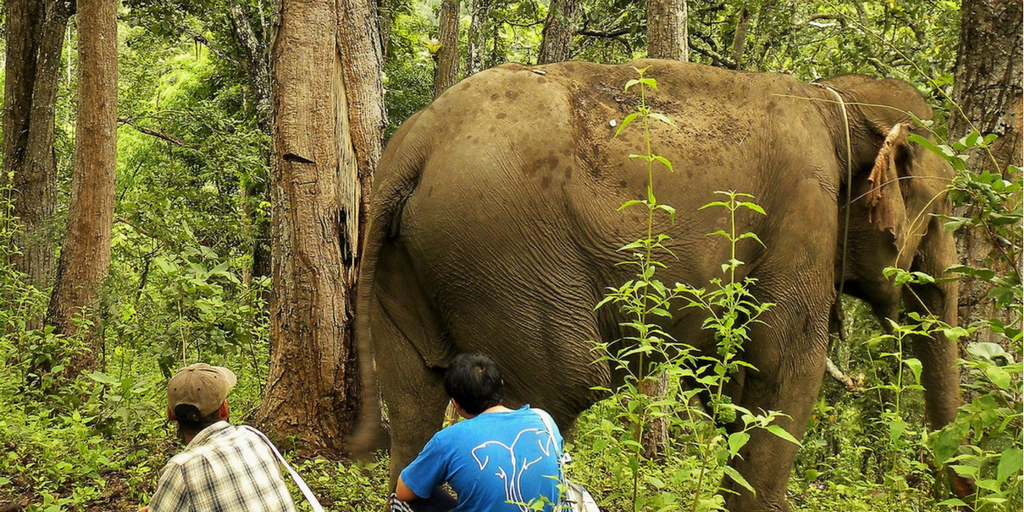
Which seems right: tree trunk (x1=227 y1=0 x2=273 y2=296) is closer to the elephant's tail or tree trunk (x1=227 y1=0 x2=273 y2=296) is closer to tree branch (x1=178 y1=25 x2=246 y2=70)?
tree branch (x1=178 y1=25 x2=246 y2=70)

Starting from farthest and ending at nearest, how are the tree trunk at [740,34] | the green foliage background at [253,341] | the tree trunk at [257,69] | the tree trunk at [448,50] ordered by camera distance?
1. the tree trunk at [257,69]
2. the tree trunk at [448,50]
3. the tree trunk at [740,34]
4. the green foliage background at [253,341]

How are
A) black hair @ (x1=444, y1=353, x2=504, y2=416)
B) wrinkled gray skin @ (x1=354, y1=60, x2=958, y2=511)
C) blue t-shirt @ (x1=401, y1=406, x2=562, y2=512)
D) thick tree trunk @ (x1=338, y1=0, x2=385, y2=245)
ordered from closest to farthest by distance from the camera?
blue t-shirt @ (x1=401, y1=406, x2=562, y2=512), black hair @ (x1=444, y1=353, x2=504, y2=416), wrinkled gray skin @ (x1=354, y1=60, x2=958, y2=511), thick tree trunk @ (x1=338, y1=0, x2=385, y2=245)

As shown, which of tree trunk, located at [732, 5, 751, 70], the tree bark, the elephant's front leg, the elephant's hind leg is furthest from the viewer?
the tree bark

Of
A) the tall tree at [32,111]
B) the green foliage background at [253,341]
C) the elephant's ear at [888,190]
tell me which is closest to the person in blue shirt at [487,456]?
the green foliage background at [253,341]

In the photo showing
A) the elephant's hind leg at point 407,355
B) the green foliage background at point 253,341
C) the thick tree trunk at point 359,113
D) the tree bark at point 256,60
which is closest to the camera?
the elephant's hind leg at point 407,355

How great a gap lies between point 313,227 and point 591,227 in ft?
6.49

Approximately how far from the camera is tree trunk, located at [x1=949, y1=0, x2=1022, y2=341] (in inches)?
174

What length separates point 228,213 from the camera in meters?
8.83

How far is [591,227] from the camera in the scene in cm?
385

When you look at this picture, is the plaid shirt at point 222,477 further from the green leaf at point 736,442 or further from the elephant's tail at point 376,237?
the green leaf at point 736,442

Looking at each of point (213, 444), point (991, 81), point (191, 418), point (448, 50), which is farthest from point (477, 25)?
point (213, 444)

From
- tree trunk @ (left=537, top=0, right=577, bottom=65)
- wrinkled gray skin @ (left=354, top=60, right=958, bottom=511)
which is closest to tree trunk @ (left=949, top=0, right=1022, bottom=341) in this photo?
wrinkled gray skin @ (left=354, top=60, right=958, bottom=511)

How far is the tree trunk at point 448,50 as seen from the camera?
29.4 feet

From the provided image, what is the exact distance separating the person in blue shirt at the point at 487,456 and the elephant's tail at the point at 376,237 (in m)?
0.98
